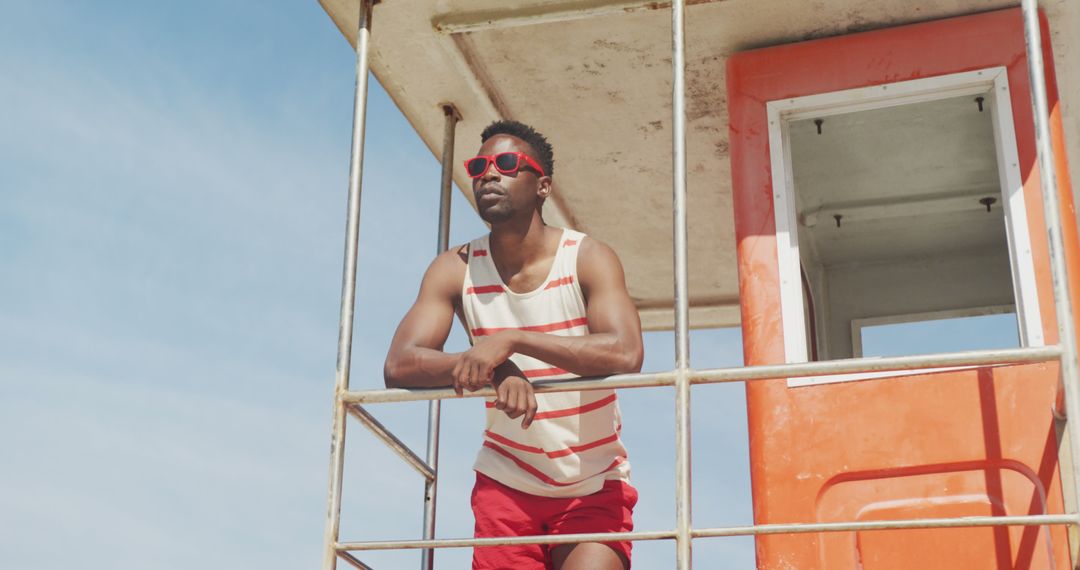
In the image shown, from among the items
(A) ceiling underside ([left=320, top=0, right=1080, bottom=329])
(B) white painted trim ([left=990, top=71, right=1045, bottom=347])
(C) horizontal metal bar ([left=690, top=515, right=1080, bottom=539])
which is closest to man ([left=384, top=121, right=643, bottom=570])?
(C) horizontal metal bar ([left=690, top=515, right=1080, bottom=539])

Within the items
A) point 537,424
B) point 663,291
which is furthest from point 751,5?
point 663,291

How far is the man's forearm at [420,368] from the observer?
4543mm

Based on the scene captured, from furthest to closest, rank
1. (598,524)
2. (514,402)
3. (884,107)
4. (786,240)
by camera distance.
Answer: (884,107)
(786,240)
(598,524)
(514,402)

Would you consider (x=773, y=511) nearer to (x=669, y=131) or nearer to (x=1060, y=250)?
(x=1060, y=250)

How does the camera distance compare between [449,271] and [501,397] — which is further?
[449,271]

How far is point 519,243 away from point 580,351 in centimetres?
80

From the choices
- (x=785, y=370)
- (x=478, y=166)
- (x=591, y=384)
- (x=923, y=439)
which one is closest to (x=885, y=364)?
(x=785, y=370)

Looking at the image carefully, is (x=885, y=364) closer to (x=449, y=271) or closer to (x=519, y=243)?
(x=519, y=243)

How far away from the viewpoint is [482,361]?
14.3ft

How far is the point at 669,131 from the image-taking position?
732cm

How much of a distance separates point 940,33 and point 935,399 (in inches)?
71.2

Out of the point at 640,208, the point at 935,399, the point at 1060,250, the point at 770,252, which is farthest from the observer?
the point at 640,208

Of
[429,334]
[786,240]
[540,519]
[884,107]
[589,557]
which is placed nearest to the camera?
[589,557]

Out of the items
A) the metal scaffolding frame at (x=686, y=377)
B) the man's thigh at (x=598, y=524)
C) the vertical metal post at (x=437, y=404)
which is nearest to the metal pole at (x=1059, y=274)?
the metal scaffolding frame at (x=686, y=377)
